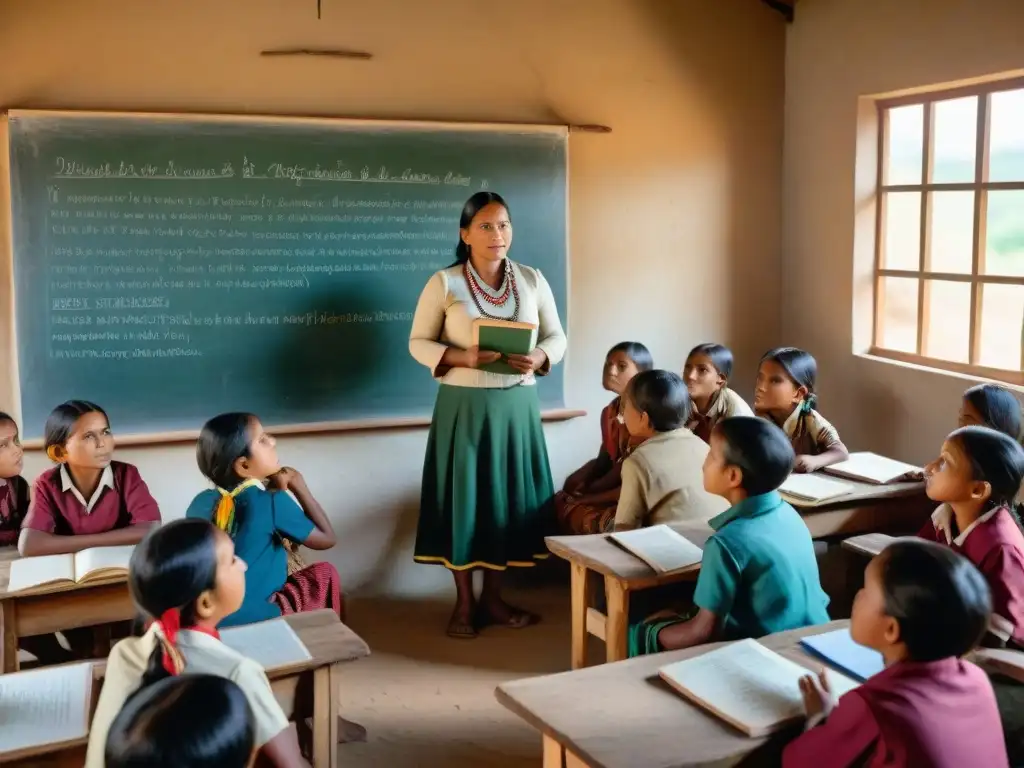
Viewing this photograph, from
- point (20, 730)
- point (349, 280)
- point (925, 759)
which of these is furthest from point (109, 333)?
point (925, 759)

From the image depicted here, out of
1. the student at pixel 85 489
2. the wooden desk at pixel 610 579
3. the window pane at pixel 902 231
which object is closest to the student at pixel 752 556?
the wooden desk at pixel 610 579

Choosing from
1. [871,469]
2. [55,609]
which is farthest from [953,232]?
[55,609]

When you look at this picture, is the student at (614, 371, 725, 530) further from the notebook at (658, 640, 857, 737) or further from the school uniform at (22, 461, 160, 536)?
the school uniform at (22, 461, 160, 536)

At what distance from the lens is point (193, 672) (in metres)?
1.65

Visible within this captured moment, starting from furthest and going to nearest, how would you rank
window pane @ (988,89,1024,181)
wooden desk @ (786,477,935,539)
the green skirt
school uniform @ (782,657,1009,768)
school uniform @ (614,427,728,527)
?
the green skirt → window pane @ (988,89,1024,181) → wooden desk @ (786,477,935,539) → school uniform @ (614,427,728,527) → school uniform @ (782,657,1009,768)

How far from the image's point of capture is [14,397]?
12.0 ft

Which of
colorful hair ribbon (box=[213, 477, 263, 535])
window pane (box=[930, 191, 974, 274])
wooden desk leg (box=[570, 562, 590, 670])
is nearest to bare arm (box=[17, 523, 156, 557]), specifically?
colorful hair ribbon (box=[213, 477, 263, 535])

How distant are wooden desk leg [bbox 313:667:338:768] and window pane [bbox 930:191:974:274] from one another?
294cm

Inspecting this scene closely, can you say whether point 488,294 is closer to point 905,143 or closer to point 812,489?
point 812,489

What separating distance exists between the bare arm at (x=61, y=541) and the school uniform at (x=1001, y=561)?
7.01ft

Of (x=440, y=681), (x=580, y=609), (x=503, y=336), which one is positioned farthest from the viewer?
(x=503, y=336)

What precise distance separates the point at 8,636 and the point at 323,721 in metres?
0.90

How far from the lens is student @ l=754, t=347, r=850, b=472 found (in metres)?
3.67

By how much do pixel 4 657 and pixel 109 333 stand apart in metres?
1.56
